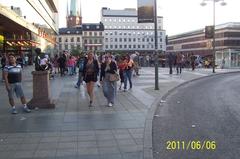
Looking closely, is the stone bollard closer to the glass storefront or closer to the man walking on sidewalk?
the man walking on sidewalk

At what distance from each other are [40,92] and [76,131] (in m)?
3.98

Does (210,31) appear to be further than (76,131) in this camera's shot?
Yes

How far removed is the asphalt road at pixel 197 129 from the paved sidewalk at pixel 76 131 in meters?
0.48

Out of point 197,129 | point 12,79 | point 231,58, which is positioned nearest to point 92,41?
point 231,58

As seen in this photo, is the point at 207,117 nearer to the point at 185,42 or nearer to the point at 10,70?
the point at 10,70

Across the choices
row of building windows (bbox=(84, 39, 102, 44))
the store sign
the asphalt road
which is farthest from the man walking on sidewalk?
row of building windows (bbox=(84, 39, 102, 44))

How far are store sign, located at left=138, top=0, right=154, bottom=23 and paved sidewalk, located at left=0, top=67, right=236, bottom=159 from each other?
17.3ft

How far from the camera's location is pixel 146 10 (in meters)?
18.3

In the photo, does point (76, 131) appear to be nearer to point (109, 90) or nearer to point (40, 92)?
point (40, 92)

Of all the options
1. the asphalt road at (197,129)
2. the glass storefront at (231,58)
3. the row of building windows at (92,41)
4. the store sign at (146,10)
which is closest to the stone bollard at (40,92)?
the asphalt road at (197,129)

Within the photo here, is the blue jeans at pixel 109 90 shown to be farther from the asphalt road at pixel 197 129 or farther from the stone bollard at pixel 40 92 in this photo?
the stone bollard at pixel 40 92

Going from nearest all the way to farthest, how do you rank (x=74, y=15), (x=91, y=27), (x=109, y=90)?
(x=109, y=90) < (x=91, y=27) < (x=74, y=15)

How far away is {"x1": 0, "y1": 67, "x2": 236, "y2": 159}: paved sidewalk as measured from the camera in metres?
7.55

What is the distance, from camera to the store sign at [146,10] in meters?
18.3
